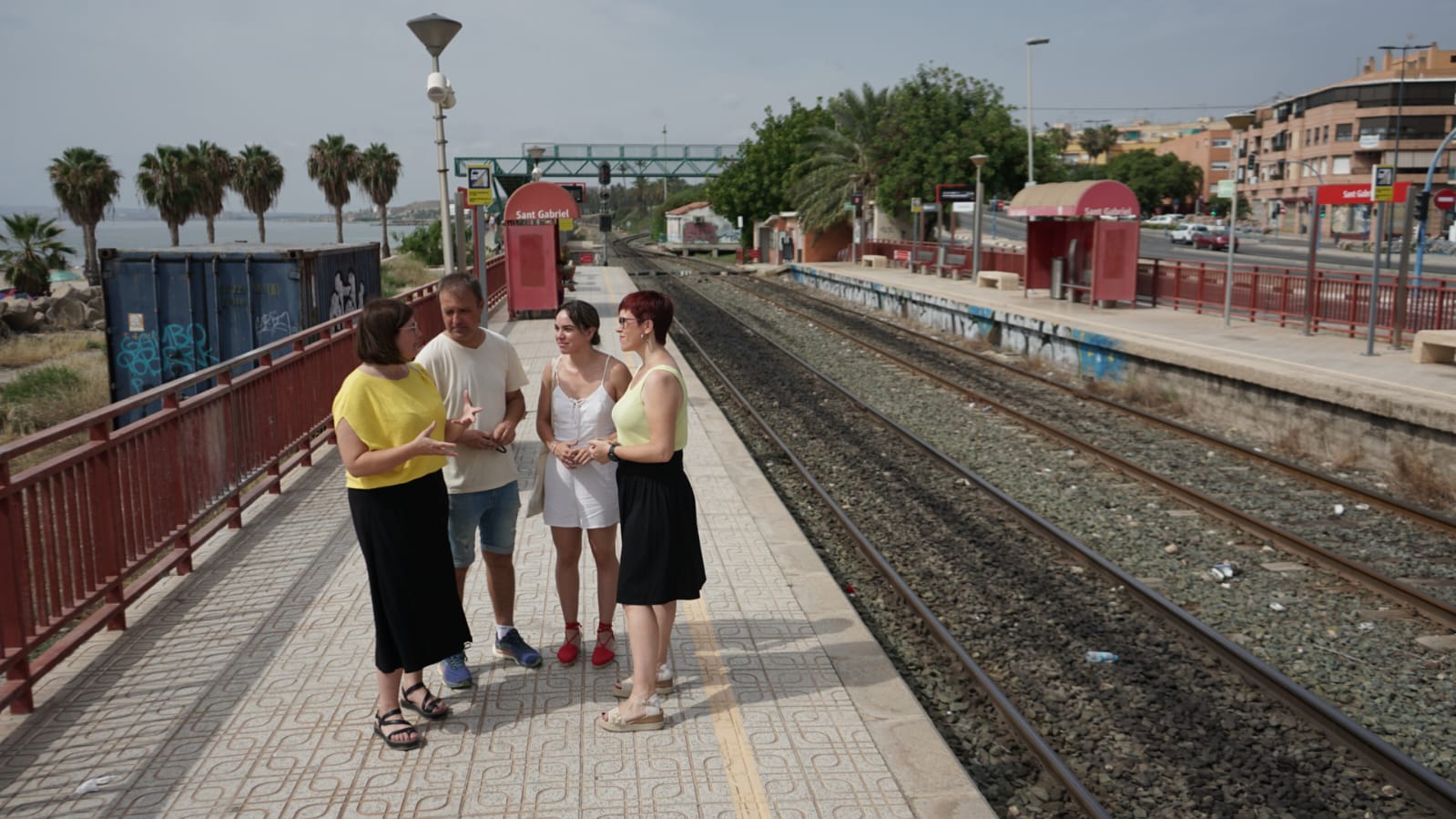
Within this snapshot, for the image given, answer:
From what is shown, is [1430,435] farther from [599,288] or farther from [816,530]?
[599,288]

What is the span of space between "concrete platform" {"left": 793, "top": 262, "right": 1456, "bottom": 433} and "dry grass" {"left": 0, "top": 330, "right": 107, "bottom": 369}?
71.4ft

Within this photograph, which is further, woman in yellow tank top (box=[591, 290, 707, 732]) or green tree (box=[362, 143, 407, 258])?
green tree (box=[362, 143, 407, 258])

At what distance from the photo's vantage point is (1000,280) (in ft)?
94.8

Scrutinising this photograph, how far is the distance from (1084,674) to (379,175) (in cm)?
6941

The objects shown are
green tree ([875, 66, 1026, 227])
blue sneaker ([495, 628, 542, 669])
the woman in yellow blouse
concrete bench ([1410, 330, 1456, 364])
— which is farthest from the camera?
green tree ([875, 66, 1026, 227])

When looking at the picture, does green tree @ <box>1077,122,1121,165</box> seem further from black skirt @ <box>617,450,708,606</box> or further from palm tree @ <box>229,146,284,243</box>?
black skirt @ <box>617,450,708,606</box>

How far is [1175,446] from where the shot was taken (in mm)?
12219

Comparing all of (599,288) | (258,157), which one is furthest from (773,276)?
(258,157)

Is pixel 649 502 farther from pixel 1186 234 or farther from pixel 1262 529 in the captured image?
pixel 1186 234

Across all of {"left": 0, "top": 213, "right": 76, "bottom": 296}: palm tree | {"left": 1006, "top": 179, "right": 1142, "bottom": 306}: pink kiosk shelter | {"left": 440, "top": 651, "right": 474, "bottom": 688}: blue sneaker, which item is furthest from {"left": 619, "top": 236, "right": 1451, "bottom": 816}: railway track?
{"left": 0, "top": 213, "right": 76, "bottom": 296}: palm tree

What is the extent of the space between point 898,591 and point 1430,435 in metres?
6.55

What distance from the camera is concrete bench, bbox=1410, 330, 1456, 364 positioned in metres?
13.5

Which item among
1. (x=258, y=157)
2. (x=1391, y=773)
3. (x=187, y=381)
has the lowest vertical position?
(x=1391, y=773)

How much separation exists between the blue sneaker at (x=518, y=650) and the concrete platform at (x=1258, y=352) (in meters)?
9.10
